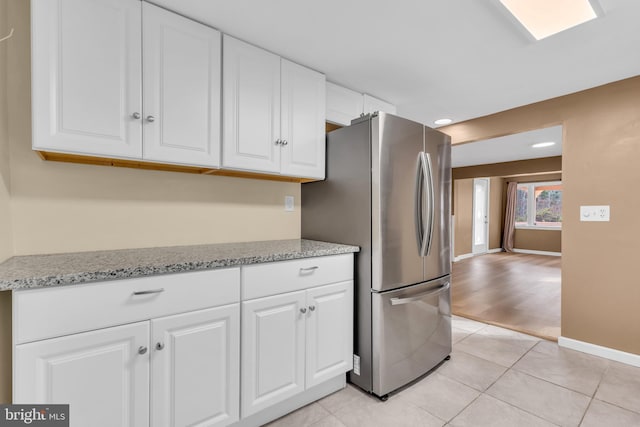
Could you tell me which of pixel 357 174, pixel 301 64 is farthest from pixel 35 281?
pixel 301 64

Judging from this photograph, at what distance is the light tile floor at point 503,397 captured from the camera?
64.6 inches

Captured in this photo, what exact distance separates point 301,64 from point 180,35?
81cm

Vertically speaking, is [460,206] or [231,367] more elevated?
[460,206]

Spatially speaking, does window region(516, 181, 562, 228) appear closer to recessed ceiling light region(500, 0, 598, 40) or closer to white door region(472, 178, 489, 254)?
white door region(472, 178, 489, 254)

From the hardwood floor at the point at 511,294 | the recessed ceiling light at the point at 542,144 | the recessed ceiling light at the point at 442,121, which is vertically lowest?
the hardwood floor at the point at 511,294

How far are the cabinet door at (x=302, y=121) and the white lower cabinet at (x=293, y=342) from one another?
0.87 meters

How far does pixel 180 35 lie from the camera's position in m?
1.59

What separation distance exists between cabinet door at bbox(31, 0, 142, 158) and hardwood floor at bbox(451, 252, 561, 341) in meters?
3.66

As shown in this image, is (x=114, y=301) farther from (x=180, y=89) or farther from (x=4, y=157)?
(x=180, y=89)

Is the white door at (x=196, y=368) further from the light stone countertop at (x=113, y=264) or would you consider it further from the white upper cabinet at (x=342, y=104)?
the white upper cabinet at (x=342, y=104)

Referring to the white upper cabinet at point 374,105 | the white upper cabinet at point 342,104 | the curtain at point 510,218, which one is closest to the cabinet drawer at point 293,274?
the white upper cabinet at point 342,104

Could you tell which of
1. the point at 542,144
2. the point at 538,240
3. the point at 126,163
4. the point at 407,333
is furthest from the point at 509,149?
the point at 126,163

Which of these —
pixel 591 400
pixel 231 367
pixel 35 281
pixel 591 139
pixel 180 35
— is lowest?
pixel 591 400

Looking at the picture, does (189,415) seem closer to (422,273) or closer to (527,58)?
(422,273)
